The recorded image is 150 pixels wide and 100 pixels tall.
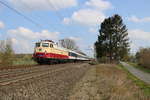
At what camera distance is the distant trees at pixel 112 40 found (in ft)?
194

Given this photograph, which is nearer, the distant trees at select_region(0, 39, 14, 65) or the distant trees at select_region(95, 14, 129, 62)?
the distant trees at select_region(0, 39, 14, 65)

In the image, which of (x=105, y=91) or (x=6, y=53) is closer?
(x=105, y=91)

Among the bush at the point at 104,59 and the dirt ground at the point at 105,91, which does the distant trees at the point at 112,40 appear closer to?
the bush at the point at 104,59

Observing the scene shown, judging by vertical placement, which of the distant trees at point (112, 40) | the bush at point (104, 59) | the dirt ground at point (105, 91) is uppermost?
the distant trees at point (112, 40)

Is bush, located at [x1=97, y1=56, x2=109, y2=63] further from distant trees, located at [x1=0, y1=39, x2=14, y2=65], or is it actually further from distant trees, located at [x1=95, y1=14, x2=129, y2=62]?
distant trees, located at [x1=0, y1=39, x2=14, y2=65]

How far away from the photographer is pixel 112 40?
61.1m

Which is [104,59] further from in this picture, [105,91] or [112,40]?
[105,91]

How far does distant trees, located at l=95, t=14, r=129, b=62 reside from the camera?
59.3 meters

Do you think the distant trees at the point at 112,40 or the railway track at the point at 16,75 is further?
the distant trees at the point at 112,40

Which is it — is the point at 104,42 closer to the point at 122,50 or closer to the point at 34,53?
the point at 122,50

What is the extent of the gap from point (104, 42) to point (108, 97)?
2084 inches

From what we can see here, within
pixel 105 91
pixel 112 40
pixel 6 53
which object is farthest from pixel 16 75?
pixel 112 40

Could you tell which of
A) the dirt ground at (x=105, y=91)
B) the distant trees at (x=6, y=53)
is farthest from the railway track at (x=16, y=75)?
the distant trees at (x=6, y=53)

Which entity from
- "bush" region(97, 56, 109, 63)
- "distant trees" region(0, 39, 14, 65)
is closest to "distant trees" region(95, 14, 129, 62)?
"bush" region(97, 56, 109, 63)
